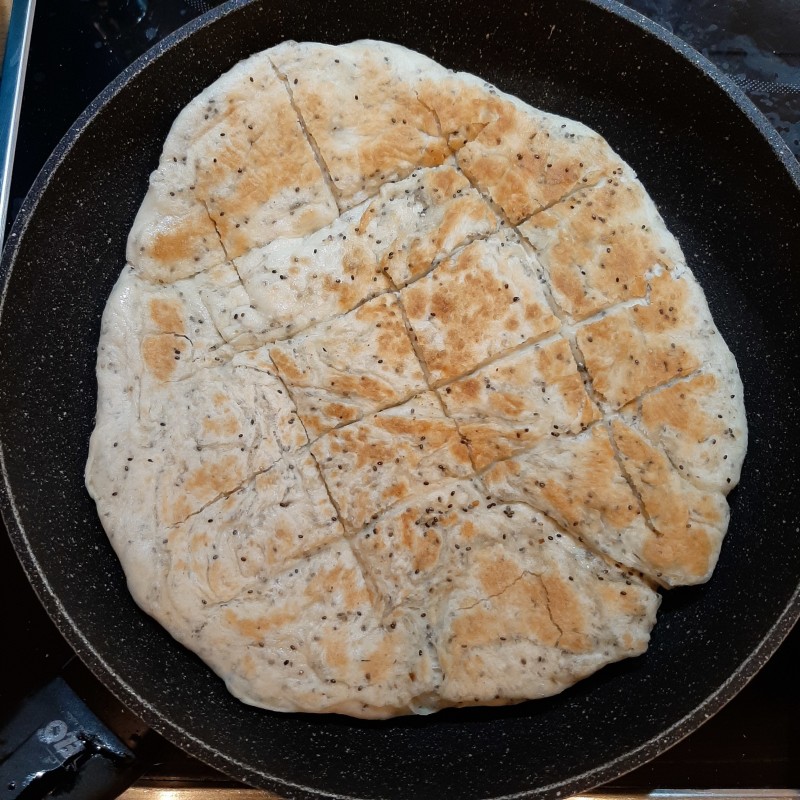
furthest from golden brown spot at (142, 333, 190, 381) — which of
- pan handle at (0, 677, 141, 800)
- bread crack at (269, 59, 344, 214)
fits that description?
pan handle at (0, 677, 141, 800)

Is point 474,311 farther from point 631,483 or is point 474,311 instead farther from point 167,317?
point 167,317

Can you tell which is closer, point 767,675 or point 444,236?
point 444,236

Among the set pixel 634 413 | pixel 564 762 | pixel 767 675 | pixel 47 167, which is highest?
pixel 47 167

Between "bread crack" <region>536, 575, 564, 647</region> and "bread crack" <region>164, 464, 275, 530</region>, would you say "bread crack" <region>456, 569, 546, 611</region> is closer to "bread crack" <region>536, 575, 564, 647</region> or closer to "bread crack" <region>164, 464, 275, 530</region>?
"bread crack" <region>536, 575, 564, 647</region>

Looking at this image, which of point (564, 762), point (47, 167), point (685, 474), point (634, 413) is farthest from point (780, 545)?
point (47, 167)

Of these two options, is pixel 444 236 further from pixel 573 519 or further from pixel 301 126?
pixel 573 519

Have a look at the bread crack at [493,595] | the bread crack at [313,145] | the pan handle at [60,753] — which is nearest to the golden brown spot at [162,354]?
the bread crack at [313,145]
